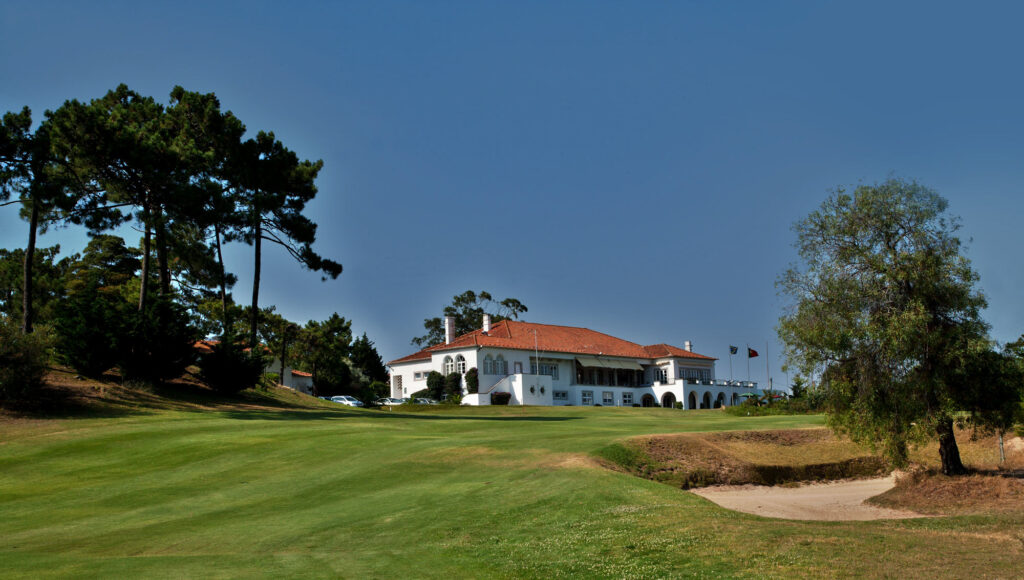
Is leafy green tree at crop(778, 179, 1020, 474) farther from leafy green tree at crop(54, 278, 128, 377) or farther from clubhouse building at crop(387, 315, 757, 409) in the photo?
clubhouse building at crop(387, 315, 757, 409)

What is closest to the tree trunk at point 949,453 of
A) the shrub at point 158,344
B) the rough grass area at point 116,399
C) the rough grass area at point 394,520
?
the rough grass area at point 394,520

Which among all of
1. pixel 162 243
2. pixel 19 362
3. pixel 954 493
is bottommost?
pixel 954 493

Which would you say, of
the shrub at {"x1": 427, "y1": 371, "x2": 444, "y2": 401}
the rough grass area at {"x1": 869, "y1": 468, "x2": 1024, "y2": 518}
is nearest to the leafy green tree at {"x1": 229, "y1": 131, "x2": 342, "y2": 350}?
the shrub at {"x1": 427, "y1": 371, "x2": 444, "y2": 401}

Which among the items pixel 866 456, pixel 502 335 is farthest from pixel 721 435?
pixel 502 335

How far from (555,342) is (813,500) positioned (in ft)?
192

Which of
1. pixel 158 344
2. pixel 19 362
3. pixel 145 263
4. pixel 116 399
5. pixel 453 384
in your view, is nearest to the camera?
pixel 19 362

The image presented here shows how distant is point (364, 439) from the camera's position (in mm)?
23438

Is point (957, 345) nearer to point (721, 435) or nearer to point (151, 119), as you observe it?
point (721, 435)

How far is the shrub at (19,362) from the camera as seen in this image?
90.4 ft

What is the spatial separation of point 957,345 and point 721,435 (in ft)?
26.9

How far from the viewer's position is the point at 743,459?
21.8 meters

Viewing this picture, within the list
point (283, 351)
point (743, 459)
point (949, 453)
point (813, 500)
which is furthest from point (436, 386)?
point (949, 453)

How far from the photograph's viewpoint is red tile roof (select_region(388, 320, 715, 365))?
7288 cm

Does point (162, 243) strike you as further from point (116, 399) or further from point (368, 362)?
point (368, 362)
